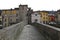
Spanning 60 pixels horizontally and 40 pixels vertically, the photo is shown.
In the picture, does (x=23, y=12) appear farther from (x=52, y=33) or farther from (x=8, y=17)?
(x=52, y=33)

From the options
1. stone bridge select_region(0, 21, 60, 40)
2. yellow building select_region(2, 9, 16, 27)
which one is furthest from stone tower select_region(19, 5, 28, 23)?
stone bridge select_region(0, 21, 60, 40)

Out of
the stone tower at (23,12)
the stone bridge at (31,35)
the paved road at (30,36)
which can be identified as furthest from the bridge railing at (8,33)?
the stone tower at (23,12)

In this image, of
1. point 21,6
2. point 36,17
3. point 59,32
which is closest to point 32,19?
point 36,17

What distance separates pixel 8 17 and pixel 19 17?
9691 millimetres

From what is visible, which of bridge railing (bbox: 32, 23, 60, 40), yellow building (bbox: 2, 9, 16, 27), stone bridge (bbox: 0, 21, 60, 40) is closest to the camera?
bridge railing (bbox: 32, 23, 60, 40)

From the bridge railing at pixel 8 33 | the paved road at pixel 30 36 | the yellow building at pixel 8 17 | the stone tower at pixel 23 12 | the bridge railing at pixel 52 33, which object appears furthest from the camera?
the yellow building at pixel 8 17

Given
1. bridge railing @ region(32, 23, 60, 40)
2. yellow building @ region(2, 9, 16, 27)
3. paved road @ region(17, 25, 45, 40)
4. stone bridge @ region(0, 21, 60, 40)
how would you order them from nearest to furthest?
bridge railing @ region(32, 23, 60, 40) → stone bridge @ region(0, 21, 60, 40) → paved road @ region(17, 25, 45, 40) → yellow building @ region(2, 9, 16, 27)

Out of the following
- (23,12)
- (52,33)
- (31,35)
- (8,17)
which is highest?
(52,33)

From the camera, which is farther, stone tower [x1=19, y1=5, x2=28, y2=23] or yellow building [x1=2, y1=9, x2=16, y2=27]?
yellow building [x1=2, y1=9, x2=16, y2=27]

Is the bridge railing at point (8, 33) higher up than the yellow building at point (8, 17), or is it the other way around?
the bridge railing at point (8, 33)

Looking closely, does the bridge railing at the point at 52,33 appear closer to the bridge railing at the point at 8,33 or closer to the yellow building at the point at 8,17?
the bridge railing at the point at 8,33

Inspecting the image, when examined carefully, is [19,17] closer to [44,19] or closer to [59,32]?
[44,19]

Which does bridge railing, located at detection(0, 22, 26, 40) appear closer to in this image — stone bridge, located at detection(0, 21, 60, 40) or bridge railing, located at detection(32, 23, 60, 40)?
stone bridge, located at detection(0, 21, 60, 40)

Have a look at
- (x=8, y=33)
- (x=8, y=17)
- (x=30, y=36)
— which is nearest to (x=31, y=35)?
(x=30, y=36)
